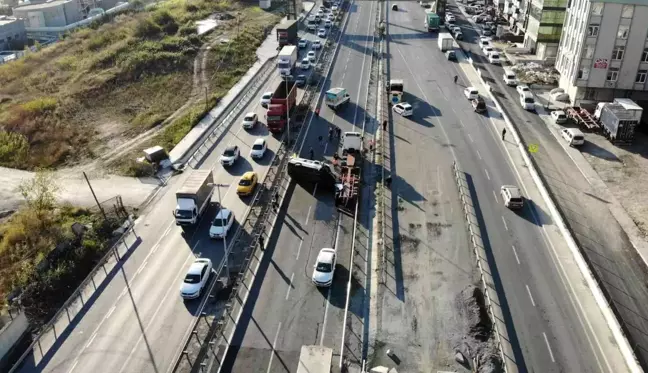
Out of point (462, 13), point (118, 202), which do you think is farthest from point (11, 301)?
point (462, 13)

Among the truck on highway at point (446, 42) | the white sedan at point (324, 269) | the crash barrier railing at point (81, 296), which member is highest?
the truck on highway at point (446, 42)

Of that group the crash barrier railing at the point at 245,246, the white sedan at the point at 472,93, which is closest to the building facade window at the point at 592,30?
the white sedan at the point at 472,93

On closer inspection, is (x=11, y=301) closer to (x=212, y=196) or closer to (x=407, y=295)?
(x=212, y=196)

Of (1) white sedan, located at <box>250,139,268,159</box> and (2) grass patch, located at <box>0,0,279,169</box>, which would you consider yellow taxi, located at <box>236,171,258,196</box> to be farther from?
(2) grass patch, located at <box>0,0,279,169</box>

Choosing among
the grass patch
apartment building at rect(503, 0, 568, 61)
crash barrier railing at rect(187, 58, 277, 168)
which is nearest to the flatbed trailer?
apartment building at rect(503, 0, 568, 61)

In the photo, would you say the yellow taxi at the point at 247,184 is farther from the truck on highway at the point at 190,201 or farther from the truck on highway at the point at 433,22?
the truck on highway at the point at 433,22

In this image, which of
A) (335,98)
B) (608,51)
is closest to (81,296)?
(335,98)
